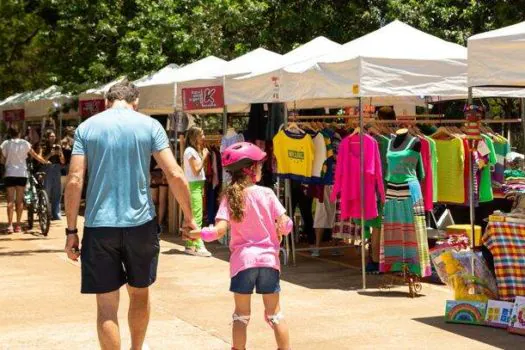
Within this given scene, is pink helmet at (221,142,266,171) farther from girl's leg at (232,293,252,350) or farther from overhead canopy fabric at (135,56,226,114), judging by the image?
overhead canopy fabric at (135,56,226,114)

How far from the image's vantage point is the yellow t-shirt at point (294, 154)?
37.1 ft

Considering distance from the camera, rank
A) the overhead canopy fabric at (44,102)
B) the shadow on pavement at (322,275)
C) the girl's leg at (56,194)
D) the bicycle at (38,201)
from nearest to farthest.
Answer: the shadow on pavement at (322,275)
the bicycle at (38,201)
the girl's leg at (56,194)
the overhead canopy fabric at (44,102)

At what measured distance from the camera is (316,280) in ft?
34.9

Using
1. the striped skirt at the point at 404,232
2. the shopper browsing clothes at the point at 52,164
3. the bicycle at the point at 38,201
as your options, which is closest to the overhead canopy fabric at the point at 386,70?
the striped skirt at the point at 404,232

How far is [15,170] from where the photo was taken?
16469 millimetres

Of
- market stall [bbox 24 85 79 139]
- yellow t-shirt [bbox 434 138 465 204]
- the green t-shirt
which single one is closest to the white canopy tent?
yellow t-shirt [bbox 434 138 465 204]

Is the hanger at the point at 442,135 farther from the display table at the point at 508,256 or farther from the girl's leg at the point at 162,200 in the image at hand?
the girl's leg at the point at 162,200

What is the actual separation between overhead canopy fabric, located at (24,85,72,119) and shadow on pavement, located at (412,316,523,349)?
665 inches

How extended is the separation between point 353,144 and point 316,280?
1.64m

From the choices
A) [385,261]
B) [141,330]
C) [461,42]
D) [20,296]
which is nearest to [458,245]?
[385,261]

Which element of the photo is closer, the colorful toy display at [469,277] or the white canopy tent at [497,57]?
the white canopy tent at [497,57]

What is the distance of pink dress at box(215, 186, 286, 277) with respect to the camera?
19.3 feet

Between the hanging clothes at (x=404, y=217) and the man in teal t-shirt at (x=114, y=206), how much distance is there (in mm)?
4226

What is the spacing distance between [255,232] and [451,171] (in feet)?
16.3
